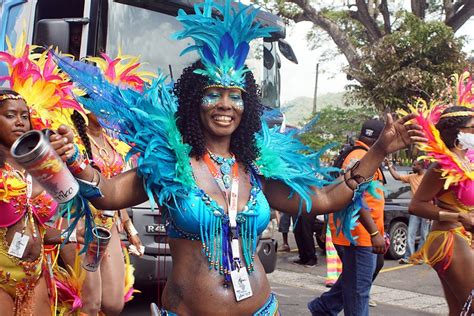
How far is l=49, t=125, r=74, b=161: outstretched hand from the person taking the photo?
8.07ft

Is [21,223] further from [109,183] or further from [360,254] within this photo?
[360,254]

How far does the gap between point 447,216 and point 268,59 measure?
165 inches

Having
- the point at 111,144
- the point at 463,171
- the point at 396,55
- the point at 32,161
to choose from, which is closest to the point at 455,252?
the point at 463,171

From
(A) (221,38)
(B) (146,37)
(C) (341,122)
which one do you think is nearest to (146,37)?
(B) (146,37)

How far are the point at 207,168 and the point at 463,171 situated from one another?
2187 millimetres

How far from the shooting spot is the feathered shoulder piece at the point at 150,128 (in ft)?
9.40

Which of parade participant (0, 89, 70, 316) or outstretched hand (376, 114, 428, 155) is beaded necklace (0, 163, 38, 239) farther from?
outstretched hand (376, 114, 428, 155)

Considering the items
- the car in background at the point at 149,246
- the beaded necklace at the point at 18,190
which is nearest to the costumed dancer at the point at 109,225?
the beaded necklace at the point at 18,190

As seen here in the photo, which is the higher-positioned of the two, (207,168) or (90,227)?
(207,168)

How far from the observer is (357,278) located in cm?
535

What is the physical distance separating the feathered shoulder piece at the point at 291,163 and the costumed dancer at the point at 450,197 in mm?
1423

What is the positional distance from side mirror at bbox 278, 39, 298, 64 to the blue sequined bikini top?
5.74 metres

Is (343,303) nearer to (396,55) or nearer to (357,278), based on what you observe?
(357,278)

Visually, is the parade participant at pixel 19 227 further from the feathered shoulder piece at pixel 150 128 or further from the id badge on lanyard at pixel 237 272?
the id badge on lanyard at pixel 237 272
